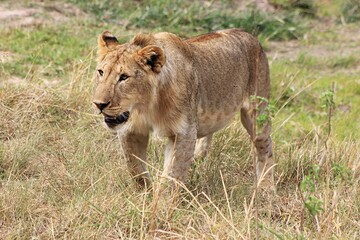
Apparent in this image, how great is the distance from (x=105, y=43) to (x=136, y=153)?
743 millimetres

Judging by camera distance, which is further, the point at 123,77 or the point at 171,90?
the point at 171,90

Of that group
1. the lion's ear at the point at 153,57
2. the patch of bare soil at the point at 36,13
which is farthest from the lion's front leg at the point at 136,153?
the patch of bare soil at the point at 36,13

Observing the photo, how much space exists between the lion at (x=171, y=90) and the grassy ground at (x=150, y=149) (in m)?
0.30

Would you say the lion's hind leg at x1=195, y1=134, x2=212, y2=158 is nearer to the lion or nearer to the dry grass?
the dry grass

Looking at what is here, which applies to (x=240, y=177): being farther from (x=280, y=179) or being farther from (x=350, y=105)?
(x=350, y=105)

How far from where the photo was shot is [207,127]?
552cm

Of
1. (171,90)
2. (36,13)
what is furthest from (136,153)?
(36,13)

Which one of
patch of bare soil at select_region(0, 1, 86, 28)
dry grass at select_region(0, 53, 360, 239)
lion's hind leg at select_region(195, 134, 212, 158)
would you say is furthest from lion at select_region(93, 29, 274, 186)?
patch of bare soil at select_region(0, 1, 86, 28)

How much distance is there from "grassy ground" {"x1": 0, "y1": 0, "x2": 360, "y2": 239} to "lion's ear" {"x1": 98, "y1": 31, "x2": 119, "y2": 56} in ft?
2.64

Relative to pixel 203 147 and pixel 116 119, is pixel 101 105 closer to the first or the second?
pixel 116 119

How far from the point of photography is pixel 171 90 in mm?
4949

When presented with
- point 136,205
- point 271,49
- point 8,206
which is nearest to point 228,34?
point 136,205

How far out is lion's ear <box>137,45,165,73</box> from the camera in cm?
472

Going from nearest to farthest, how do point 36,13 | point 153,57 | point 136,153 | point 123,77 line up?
point 123,77 → point 153,57 → point 136,153 → point 36,13
